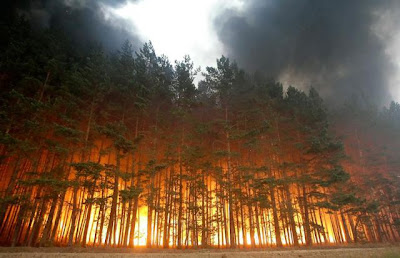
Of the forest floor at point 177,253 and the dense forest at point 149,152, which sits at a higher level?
the dense forest at point 149,152

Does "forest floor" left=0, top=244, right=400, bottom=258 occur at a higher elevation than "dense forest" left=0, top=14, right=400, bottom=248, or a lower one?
lower

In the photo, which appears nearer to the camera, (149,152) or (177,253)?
(177,253)

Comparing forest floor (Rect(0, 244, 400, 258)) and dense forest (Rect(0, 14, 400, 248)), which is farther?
dense forest (Rect(0, 14, 400, 248))

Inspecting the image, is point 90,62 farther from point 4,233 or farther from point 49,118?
point 4,233

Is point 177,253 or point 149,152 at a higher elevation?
point 149,152

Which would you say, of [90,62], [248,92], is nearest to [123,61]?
[90,62]

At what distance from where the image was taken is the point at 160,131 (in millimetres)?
20828

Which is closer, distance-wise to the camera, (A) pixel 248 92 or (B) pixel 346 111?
(A) pixel 248 92

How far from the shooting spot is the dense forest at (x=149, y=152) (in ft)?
53.1

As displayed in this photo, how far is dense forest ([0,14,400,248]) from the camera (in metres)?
16.2

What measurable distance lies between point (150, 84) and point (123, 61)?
3976 mm

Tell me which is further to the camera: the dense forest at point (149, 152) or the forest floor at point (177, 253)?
the dense forest at point (149, 152)

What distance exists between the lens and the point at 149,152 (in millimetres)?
19516

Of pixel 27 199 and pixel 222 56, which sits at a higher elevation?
pixel 222 56
